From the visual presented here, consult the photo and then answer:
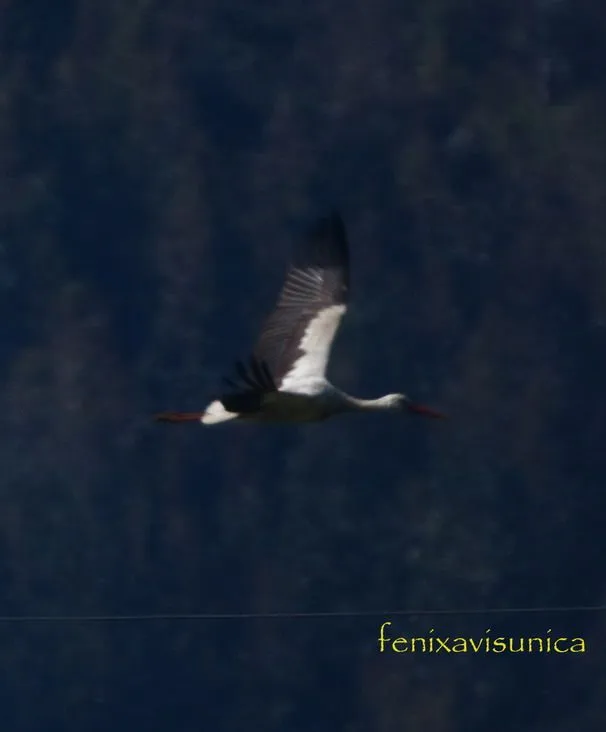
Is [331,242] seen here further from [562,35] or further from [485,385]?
[562,35]

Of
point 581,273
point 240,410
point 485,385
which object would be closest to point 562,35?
point 581,273

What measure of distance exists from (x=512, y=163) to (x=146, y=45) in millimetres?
5633

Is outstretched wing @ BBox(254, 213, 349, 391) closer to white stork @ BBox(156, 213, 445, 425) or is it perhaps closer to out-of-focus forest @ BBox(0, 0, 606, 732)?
white stork @ BBox(156, 213, 445, 425)

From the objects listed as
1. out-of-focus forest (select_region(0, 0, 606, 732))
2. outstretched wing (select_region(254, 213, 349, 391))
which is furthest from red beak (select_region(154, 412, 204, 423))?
out-of-focus forest (select_region(0, 0, 606, 732))

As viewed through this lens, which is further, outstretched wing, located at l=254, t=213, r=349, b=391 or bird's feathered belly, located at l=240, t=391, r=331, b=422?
outstretched wing, located at l=254, t=213, r=349, b=391

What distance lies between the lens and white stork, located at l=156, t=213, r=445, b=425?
9944mm

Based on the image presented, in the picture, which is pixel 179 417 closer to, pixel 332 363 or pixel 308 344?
pixel 308 344

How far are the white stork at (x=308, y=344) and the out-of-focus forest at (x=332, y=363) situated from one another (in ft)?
38.8

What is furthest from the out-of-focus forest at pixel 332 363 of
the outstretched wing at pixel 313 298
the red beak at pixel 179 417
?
the red beak at pixel 179 417

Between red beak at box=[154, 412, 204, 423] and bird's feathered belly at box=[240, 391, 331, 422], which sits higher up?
bird's feathered belly at box=[240, 391, 331, 422]

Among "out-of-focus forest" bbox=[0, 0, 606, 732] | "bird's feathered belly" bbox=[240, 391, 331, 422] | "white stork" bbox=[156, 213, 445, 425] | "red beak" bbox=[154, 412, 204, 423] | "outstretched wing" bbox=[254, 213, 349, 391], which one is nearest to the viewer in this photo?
"bird's feathered belly" bbox=[240, 391, 331, 422]

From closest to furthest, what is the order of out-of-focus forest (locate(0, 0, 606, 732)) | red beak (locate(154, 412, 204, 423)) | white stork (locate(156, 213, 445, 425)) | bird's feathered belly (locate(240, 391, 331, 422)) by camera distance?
1. bird's feathered belly (locate(240, 391, 331, 422))
2. white stork (locate(156, 213, 445, 425))
3. red beak (locate(154, 412, 204, 423))
4. out-of-focus forest (locate(0, 0, 606, 732))

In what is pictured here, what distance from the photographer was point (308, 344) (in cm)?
1078

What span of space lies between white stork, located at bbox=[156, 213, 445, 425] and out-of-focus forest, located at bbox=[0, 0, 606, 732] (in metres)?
11.8
